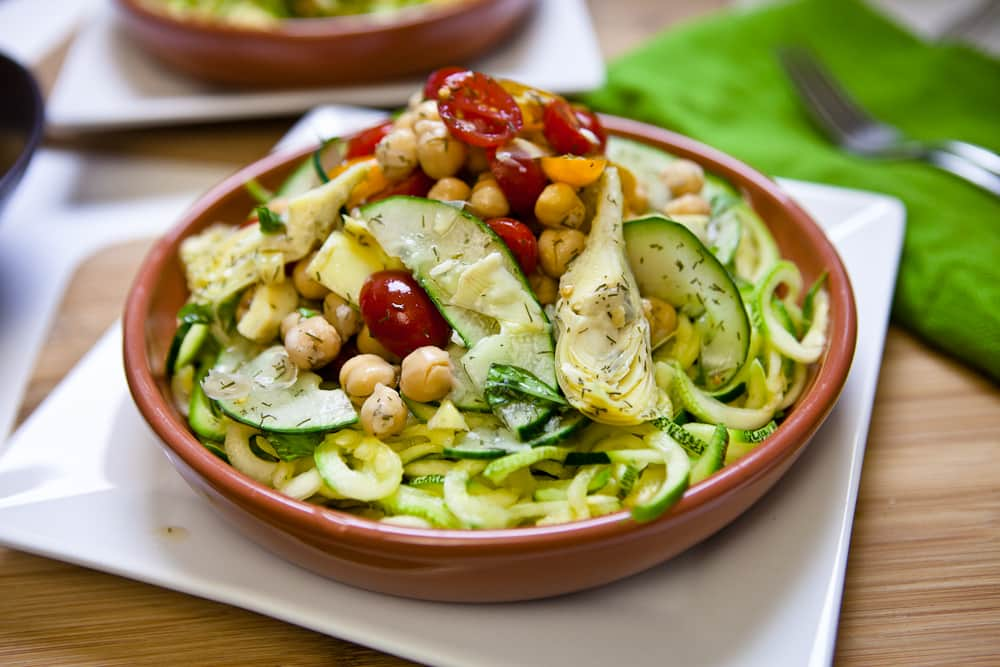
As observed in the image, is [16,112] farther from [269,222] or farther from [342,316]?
[342,316]

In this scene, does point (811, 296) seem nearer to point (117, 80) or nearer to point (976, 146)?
point (976, 146)

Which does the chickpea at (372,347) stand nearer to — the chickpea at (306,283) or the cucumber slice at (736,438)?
the chickpea at (306,283)

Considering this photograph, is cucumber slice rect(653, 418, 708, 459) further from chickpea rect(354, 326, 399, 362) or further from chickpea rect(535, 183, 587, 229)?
chickpea rect(354, 326, 399, 362)

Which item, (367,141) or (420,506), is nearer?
(420,506)

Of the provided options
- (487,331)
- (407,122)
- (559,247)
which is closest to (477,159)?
(407,122)

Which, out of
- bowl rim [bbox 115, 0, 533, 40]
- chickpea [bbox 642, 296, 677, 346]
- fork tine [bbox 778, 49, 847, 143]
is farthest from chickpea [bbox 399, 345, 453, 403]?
fork tine [bbox 778, 49, 847, 143]
